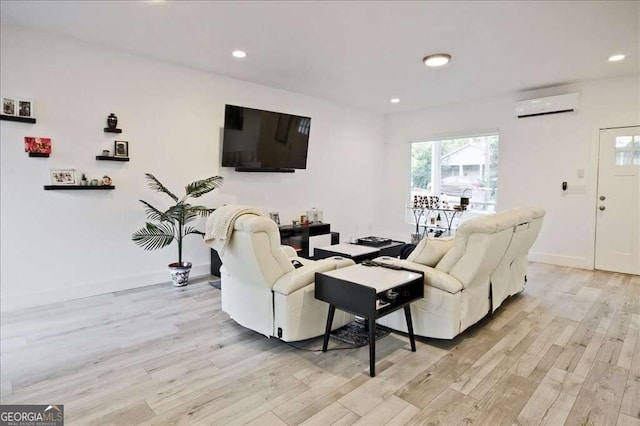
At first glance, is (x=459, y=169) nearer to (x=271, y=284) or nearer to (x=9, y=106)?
(x=271, y=284)

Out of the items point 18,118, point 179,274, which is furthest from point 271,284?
point 18,118

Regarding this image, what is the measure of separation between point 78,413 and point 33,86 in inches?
122

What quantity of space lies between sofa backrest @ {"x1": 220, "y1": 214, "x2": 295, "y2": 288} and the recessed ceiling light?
9.19ft

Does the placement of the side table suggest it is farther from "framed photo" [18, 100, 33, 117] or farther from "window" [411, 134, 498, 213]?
"window" [411, 134, 498, 213]

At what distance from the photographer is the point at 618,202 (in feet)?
15.7

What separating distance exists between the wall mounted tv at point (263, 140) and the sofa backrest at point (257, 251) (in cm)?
241

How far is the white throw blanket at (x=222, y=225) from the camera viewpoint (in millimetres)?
2501

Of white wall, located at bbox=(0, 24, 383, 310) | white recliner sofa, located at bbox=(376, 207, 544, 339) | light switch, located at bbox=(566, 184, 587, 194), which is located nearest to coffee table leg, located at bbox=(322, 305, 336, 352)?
white recliner sofa, located at bbox=(376, 207, 544, 339)

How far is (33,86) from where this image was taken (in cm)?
339

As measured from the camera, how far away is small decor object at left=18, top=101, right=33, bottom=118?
3307 mm

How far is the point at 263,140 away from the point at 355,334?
316 cm

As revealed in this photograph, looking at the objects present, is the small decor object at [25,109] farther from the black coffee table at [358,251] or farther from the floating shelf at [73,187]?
the black coffee table at [358,251]
